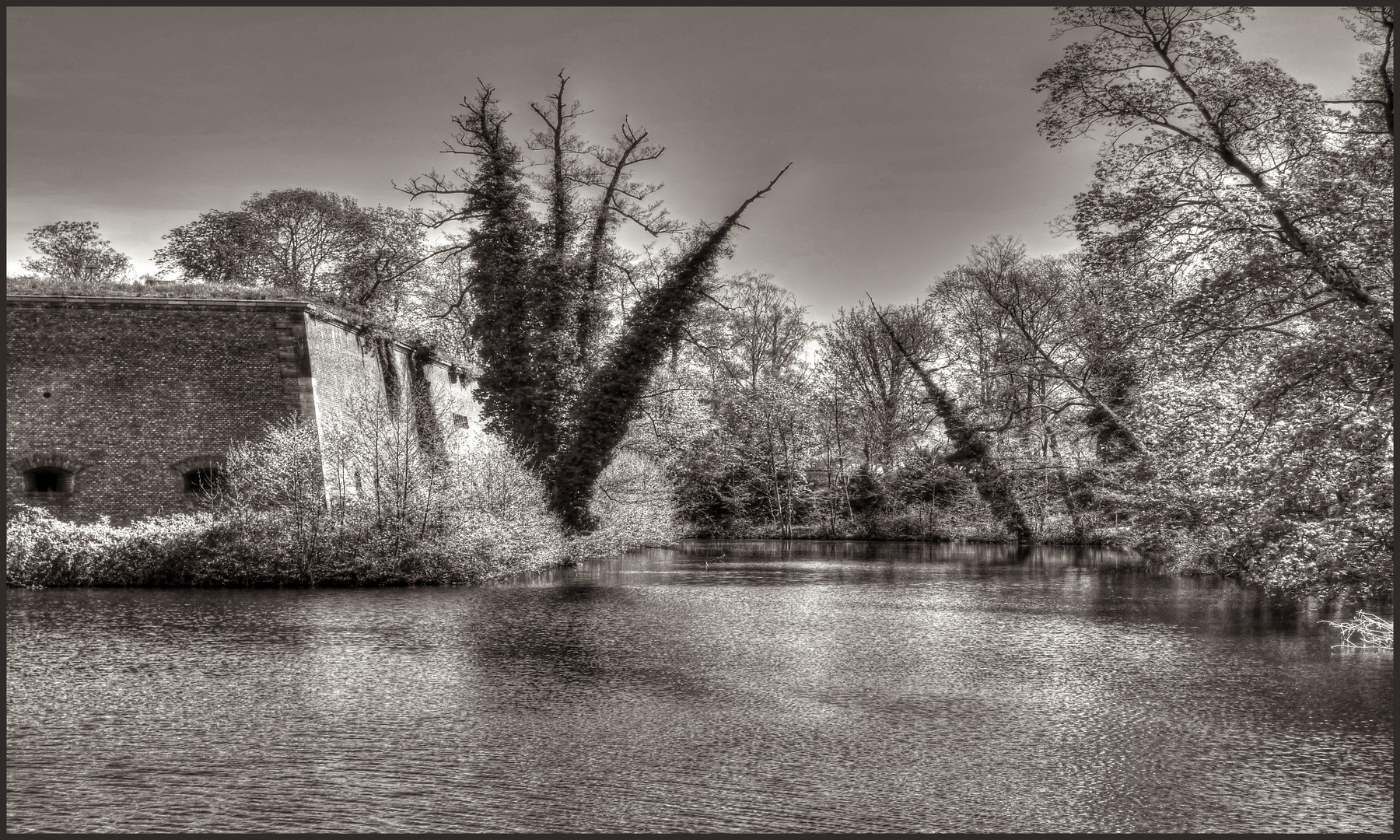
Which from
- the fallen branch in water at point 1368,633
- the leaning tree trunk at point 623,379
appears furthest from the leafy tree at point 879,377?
the fallen branch in water at point 1368,633

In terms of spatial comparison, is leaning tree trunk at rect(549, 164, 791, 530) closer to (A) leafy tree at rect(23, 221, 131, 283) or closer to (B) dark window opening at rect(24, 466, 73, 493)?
(B) dark window opening at rect(24, 466, 73, 493)

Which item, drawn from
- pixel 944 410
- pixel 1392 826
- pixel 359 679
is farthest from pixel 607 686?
pixel 944 410

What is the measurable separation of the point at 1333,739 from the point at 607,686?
5.63 metres

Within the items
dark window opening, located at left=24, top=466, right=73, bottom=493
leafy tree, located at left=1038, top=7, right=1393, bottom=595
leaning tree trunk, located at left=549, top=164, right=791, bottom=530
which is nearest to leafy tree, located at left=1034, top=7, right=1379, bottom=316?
leafy tree, located at left=1038, top=7, right=1393, bottom=595

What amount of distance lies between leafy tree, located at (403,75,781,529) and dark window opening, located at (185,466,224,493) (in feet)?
20.1

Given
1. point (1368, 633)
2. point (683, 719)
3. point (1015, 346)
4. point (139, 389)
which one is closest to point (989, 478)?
point (1015, 346)

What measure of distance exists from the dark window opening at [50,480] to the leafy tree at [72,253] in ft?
75.1

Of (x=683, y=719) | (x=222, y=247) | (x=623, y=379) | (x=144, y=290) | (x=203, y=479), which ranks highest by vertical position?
(x=222, y=247)

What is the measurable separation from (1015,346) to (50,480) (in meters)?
25.9

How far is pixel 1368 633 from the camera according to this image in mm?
11344

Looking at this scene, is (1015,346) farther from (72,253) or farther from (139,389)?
(72,253)

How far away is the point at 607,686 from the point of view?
8977mm

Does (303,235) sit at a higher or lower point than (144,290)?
higher

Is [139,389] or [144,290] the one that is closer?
[139,389]
